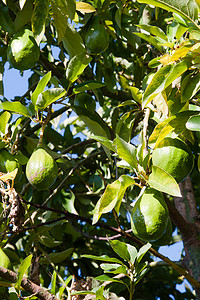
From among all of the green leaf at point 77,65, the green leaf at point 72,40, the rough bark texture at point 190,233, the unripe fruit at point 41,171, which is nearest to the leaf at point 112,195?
the unripe fruit at point 41,171

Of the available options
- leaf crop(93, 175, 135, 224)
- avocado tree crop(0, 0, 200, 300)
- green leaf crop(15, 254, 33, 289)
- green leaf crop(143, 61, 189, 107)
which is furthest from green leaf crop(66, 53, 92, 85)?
green leaf crop(15, 254, 33, 289)

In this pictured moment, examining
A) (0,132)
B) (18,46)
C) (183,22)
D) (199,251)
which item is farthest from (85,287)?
(183,22)

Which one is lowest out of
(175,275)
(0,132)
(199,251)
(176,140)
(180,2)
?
(175,275)

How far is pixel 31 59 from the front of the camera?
1364mm

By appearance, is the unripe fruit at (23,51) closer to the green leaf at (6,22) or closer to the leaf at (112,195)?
the green leaf at (6,22)

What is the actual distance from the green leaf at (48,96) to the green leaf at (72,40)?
330mm

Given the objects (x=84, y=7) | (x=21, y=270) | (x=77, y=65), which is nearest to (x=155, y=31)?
(x=77, y=65)

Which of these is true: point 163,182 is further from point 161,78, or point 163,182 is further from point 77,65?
point 77,65

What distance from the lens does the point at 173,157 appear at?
1.03m

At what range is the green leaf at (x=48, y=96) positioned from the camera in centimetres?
123

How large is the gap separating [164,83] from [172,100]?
0.53 feet

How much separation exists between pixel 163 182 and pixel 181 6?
1.36 feet

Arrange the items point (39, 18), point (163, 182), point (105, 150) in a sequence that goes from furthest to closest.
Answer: point (105, 150), point (39, 18), point (163, 182)

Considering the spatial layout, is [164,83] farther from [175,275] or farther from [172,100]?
[175,275]
